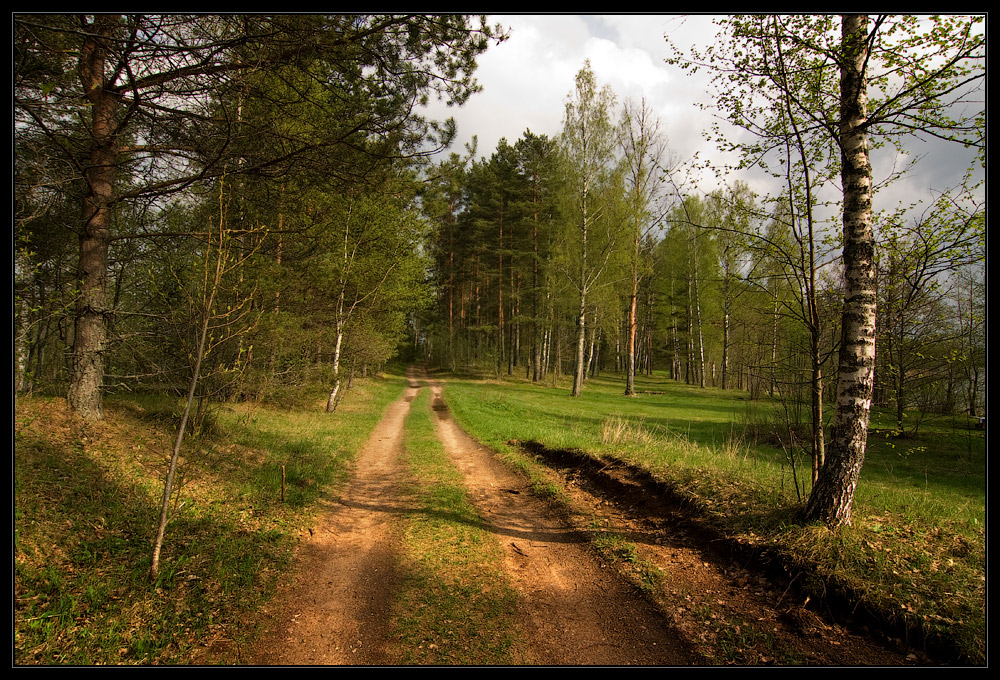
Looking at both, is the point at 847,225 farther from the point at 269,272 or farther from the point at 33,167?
the point at 269,272

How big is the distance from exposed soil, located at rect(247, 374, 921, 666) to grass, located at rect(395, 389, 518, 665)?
6.2 inches

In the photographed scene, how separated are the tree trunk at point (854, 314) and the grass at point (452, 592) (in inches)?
142

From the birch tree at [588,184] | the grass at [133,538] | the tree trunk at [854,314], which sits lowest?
the grass at [133,538]

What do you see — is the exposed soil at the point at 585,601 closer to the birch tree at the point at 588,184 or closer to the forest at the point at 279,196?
the forest at the point at 279,196

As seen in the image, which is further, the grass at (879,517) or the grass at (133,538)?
the grass at (879,517)

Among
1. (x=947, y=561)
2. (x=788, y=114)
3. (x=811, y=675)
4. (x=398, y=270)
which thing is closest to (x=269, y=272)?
(x=398, y=270)

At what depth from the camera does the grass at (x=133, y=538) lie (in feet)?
10.0

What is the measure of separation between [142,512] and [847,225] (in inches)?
340

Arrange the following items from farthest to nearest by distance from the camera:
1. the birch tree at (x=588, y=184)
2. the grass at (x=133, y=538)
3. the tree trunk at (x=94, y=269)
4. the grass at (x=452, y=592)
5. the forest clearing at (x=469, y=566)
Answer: the birch tree at (x=588, y=184) < the tree trunk at (x=94, y=269) < the grass at (x=452, y=592) < the forest clearing at (x=469, y=566) < the grass at (x=133, y=538)

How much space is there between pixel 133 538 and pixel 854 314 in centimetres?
801

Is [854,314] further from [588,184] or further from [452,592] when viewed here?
[588,184]

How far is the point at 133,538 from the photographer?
4234 mm

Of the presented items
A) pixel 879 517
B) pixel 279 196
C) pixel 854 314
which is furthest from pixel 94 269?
pixel 879 517

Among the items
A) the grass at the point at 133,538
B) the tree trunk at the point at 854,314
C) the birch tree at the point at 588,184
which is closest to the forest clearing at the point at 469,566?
the grass at the point at 133,538
